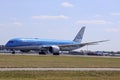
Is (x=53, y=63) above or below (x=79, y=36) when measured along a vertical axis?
below

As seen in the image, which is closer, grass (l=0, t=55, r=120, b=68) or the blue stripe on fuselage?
grass (l=0, t=55, r=120, b=68)

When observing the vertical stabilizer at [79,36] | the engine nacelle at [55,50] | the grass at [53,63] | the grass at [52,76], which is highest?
the vertical stabilizer at [79,36]

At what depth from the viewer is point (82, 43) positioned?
105562mm

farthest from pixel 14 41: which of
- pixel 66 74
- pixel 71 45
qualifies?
pixel 66 74

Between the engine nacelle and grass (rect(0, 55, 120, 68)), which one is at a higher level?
the engine nacelle

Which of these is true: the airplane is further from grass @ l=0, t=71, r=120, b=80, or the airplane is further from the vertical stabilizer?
grass @ l=0, t=71, r=120, b=80

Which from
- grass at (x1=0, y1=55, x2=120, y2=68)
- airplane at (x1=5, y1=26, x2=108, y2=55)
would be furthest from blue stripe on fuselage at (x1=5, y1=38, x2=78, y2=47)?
grass at (x1=0, y1=55, x2=120, y2=68)

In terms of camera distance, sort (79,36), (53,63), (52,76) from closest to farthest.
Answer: (52,76)
(53,63)
(79,36)

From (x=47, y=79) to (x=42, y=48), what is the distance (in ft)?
241

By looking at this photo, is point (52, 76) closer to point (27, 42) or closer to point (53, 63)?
point (53, 63)

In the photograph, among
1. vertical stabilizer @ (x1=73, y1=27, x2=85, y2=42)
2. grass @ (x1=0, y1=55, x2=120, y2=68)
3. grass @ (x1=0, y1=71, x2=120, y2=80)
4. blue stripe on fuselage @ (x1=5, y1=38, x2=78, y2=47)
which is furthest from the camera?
vertical stabilizer @ (x1=73, y1=27, x2=85, y2=42)

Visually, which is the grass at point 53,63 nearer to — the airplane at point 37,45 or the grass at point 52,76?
the grass at point 52,76

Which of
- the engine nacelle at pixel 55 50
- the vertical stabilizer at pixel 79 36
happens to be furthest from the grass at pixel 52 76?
the vertical stabilizer at pixel 79 36

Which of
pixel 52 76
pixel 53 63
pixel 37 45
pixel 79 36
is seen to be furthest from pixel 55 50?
pixel 52 76
